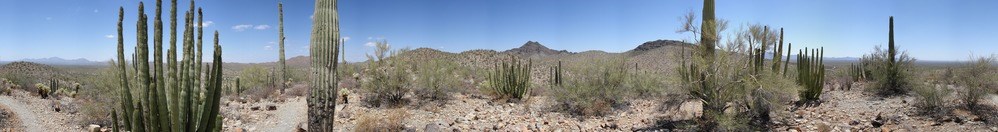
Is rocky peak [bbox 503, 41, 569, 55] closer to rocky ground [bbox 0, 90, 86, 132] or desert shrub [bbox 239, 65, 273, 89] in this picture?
desert shrub [bbox 239, 65, 273, 89]

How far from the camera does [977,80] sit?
31.1 ft

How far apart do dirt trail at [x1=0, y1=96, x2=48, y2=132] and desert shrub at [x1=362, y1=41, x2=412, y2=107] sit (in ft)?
21.0

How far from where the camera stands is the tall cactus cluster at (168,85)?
126 inches

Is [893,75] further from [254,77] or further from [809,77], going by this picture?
[254,77]

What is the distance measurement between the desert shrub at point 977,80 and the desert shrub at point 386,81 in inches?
413

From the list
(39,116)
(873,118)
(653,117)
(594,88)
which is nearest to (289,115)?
(594,88)

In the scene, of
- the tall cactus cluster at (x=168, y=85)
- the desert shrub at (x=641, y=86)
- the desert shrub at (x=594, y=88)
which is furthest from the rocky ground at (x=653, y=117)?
the tall cactus cluster at (x=168, y=85)

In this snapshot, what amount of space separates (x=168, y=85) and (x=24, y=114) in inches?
518

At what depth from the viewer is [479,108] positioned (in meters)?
11.6

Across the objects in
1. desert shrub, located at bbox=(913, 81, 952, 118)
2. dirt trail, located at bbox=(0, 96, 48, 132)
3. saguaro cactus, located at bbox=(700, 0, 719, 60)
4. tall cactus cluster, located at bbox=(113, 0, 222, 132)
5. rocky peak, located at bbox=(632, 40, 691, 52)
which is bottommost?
dirt trail, located at bbox=(0, 96, 48, 132)

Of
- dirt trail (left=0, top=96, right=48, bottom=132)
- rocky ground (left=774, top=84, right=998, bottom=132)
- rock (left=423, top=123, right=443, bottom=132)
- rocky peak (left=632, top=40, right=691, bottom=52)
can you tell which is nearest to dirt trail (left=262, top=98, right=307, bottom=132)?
rock (left=423, top=123, right=443, bottom=132)

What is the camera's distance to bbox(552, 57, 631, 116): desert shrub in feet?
36.6

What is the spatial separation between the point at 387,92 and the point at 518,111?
3.01 metres

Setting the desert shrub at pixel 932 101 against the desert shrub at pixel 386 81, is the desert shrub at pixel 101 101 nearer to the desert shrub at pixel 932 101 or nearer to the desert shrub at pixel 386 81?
the desert shrub at pixel 386 81
